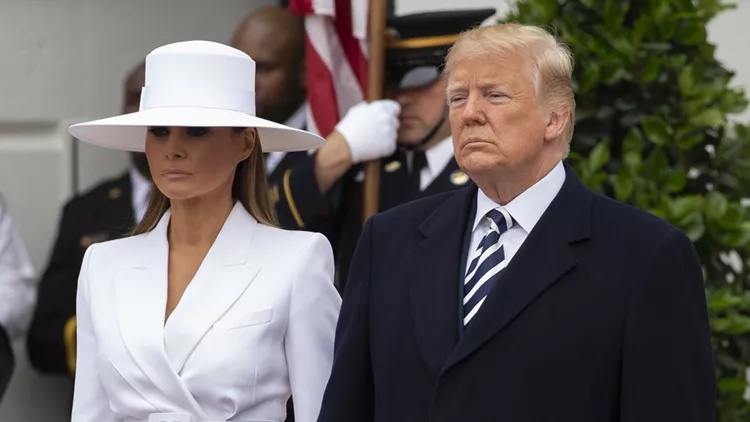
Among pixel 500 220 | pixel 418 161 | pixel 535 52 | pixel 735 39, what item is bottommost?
pixel 418 161

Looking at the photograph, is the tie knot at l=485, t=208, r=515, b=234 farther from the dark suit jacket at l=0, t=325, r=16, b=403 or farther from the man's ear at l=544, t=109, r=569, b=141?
the dark suit jacket at l=0, t=325, r=16, b=403

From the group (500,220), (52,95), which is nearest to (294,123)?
(52,95)

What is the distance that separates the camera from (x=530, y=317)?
9.55 ft

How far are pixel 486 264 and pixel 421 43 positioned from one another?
2.14 m

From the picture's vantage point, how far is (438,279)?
3.04 m

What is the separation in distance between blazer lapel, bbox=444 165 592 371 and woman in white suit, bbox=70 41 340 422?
0.61m

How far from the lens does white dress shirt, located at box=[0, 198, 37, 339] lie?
5836mm

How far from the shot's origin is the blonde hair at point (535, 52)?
2.99m

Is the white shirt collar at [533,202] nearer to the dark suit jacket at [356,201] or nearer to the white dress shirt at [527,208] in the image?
the white dress shirt at [527,208]

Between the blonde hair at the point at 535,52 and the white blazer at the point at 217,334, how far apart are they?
699 mm

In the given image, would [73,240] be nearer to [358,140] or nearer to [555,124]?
[358,140]

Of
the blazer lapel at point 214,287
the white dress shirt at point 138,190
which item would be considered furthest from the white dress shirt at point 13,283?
the blazer lapel at point 214,287

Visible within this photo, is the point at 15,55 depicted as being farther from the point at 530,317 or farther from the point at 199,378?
the point at 530,317

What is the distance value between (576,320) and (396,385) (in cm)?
40
